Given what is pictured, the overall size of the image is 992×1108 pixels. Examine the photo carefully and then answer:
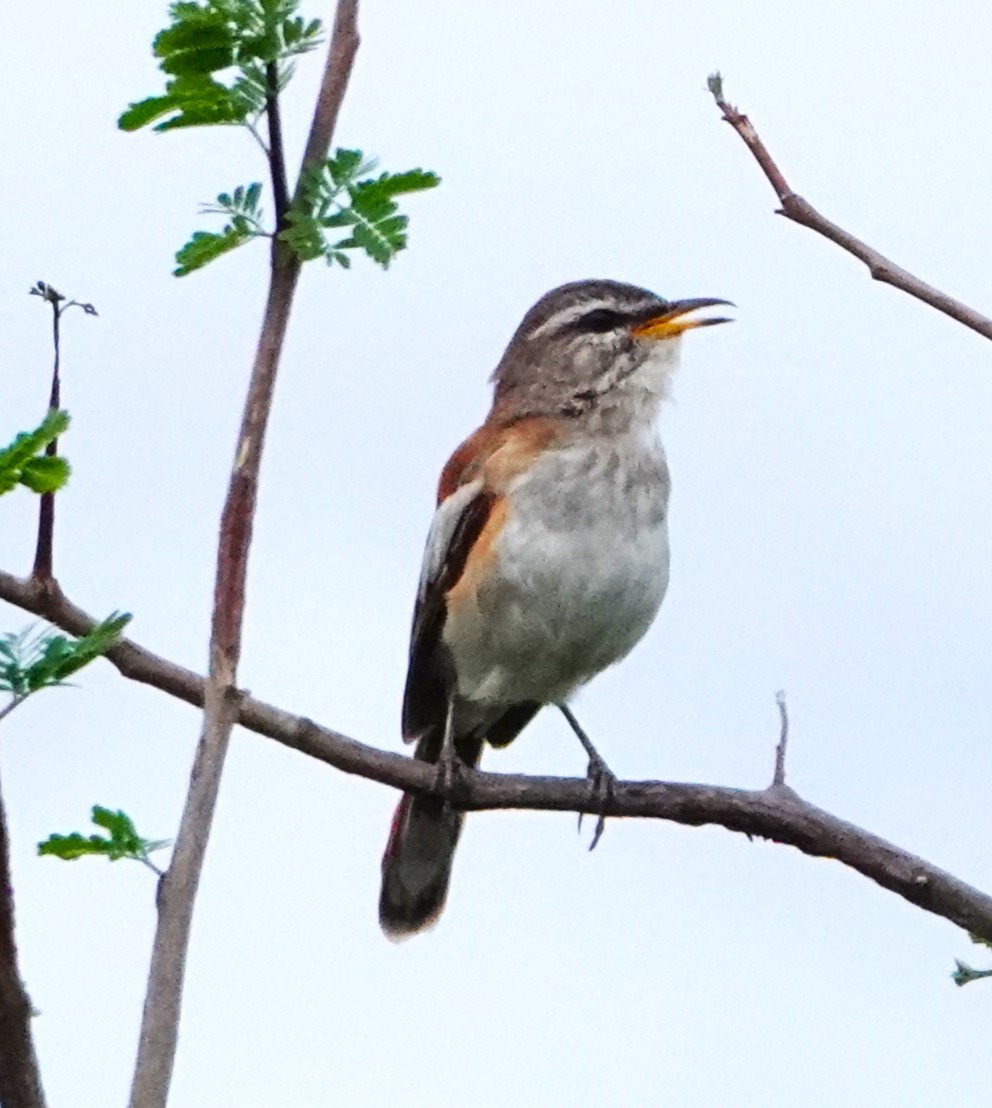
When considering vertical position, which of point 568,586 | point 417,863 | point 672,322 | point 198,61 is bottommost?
point 198,61

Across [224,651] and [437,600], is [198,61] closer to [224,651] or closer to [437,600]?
[224,651]

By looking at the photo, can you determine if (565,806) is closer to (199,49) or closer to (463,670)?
(463,670)

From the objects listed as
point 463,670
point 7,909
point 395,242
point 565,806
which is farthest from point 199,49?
point 463,670

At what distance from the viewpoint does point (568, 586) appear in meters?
7.30

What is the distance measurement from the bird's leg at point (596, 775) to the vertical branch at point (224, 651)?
3.50m

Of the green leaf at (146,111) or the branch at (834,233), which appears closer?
the branch at (834,233)

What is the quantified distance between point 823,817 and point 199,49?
2.62 metres

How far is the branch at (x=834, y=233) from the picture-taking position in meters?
2.76

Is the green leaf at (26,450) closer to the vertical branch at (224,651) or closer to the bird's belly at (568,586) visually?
the vertical branch at (224,651)

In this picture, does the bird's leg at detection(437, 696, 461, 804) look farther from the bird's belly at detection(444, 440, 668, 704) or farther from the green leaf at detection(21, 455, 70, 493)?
the green leaf at detection(21, 455, 70, 493)

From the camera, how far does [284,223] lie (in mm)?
2678

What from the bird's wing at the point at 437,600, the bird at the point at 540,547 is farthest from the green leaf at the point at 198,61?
the bird's wing at the point at 437,600

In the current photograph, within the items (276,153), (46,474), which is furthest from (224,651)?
(276,153)

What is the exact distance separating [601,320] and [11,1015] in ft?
20.7
